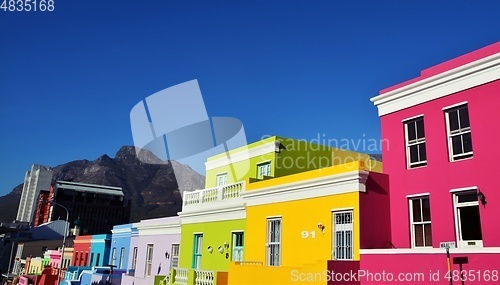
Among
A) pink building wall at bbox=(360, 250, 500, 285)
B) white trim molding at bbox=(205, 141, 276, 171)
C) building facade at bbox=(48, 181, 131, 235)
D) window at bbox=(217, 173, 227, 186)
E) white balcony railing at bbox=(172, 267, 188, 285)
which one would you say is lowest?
white balcony railing at bbox=(172, 267, 188, 285)

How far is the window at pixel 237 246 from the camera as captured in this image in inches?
652

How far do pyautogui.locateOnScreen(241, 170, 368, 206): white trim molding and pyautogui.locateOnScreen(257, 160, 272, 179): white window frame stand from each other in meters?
3.74

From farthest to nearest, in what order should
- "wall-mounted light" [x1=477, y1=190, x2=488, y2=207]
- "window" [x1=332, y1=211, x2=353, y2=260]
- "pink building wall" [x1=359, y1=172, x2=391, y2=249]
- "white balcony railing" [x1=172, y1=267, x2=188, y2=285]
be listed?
1. "white balcony railing" [x1=172, y1=267, x2=188, y2=285]
2. "window" [x1=332, y1=211, x2=353, y2=260]
3. "pink building wall" [x1=359, y1=172, x2=391, y2=249]
4. "wall-mounted light" [x1=477, y1=190, x2=488, y2=207]

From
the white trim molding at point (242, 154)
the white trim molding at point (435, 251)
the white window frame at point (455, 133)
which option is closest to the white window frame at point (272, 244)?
the white trim molding at point (435, 251)

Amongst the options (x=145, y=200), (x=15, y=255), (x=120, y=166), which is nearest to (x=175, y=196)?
(x=145, y=200)

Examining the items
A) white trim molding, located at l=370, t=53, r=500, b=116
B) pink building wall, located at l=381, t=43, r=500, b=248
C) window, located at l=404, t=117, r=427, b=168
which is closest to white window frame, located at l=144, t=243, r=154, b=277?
pink building wall, located at l=381, t=43, r=500, b=248

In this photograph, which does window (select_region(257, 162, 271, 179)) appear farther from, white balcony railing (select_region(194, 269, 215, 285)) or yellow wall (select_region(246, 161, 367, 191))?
white balcony railing (select_region(194, 269, 215, 285))

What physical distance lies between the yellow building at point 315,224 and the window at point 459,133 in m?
2.13

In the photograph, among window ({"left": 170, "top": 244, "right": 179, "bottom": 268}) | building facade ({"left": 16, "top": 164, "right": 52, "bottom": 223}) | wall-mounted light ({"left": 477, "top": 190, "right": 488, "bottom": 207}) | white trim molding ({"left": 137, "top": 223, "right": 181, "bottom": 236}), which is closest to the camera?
wall-mounted light ({"left": 477, "top": 190, "right": 488, "bottom": 207})

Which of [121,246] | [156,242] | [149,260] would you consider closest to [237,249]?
[156,242]

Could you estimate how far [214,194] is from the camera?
1852 cm

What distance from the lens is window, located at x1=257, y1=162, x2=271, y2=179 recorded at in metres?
19.9

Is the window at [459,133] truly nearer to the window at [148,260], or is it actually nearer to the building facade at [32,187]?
the window at [148,260]

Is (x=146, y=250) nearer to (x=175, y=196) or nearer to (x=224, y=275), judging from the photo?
(x=224, y=275)
